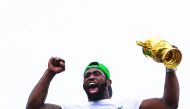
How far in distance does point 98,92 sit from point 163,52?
6.31 ft

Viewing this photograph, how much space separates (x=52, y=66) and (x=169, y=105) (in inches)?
83.7

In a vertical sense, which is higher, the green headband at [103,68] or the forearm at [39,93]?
the green headband at [103,68]

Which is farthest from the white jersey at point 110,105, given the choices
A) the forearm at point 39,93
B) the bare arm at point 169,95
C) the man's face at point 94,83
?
the forearm at point 39,93

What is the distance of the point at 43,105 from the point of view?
415 inches

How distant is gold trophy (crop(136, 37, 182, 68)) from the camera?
966 centimetres

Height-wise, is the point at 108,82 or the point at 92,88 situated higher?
the point at 108,82

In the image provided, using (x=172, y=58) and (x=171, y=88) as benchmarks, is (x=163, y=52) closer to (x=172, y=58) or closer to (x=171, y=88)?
(x=172, y=58)

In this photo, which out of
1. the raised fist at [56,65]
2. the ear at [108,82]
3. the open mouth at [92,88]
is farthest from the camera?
the ear at [108,82]

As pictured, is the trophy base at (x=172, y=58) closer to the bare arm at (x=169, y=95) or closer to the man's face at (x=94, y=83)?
the bare arm at (x=169, y=95)

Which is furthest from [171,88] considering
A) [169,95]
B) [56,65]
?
[56,65]

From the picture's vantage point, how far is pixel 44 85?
10.4 metres

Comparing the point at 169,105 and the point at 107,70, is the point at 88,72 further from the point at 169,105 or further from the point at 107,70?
the point at 169,105

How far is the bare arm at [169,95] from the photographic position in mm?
9922

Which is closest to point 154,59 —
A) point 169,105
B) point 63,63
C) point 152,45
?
point 152,45
